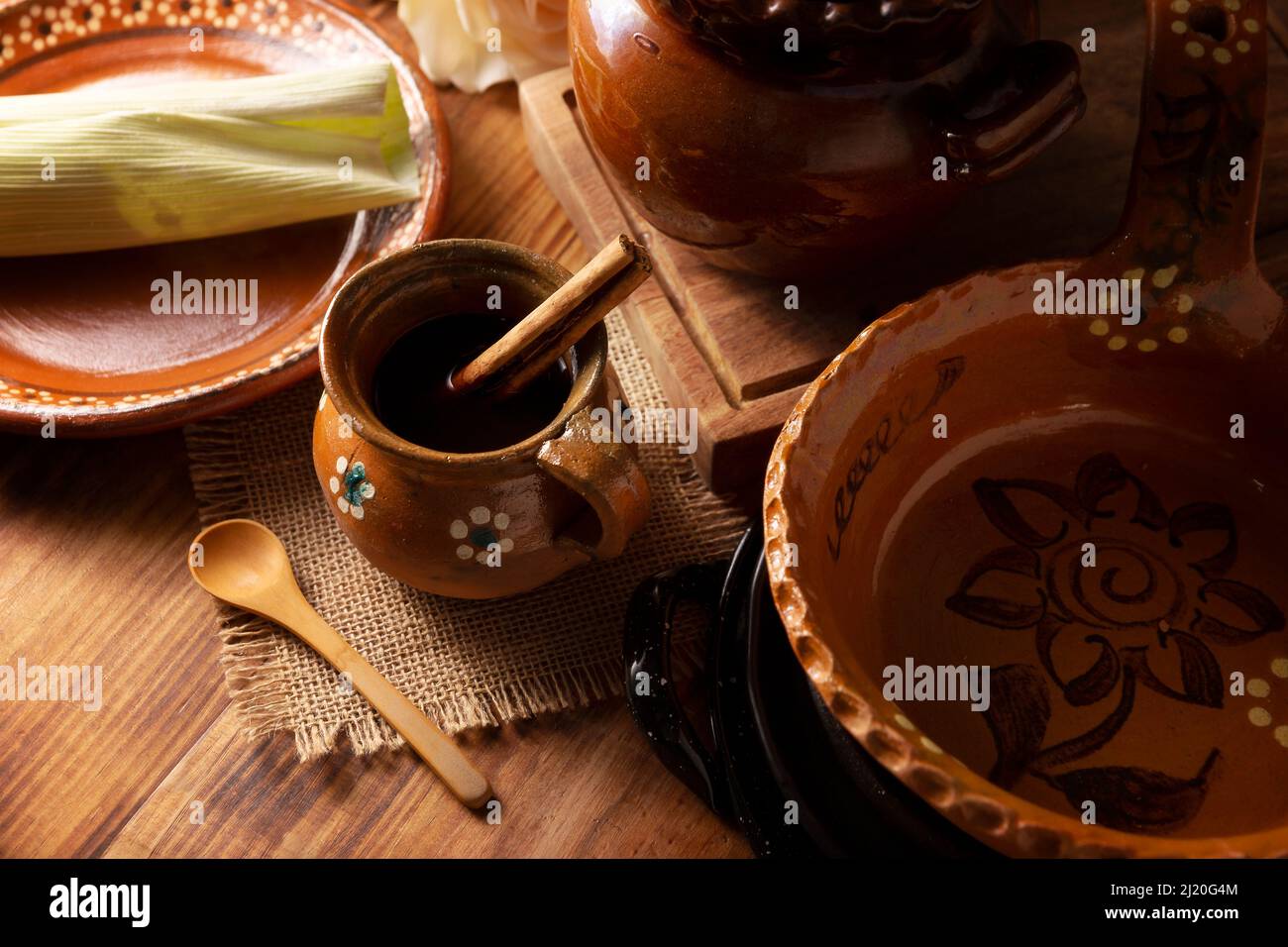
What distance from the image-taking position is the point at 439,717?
0.73 m

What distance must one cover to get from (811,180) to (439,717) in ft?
1.33

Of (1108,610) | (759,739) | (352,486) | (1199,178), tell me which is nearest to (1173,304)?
(1199,178)

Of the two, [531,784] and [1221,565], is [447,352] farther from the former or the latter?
[1221,565]

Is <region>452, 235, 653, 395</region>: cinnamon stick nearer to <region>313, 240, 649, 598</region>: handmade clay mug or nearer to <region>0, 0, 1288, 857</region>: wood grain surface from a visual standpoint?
<region>313, 240, 649, 598</region>: handmade clay mug

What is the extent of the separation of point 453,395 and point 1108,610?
0.42 meters

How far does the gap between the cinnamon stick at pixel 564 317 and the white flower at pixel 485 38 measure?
40 centimetres

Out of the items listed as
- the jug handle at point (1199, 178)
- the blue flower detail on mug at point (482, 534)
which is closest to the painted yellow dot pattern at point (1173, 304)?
the jug handle at point (1199, 178)

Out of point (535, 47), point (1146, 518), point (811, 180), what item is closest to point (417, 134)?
point (535, 47)

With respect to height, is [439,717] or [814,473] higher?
[814,473]

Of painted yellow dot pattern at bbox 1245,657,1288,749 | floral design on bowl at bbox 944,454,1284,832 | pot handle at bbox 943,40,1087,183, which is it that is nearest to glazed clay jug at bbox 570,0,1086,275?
pot handle at bbox 943,40,1087,183

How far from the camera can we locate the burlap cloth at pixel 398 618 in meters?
0.74

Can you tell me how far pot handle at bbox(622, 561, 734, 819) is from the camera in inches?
27.1

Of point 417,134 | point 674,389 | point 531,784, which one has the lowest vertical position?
point 531,784

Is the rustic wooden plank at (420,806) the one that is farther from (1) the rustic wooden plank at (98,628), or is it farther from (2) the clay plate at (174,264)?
(2) the clay plate at (174,264)
